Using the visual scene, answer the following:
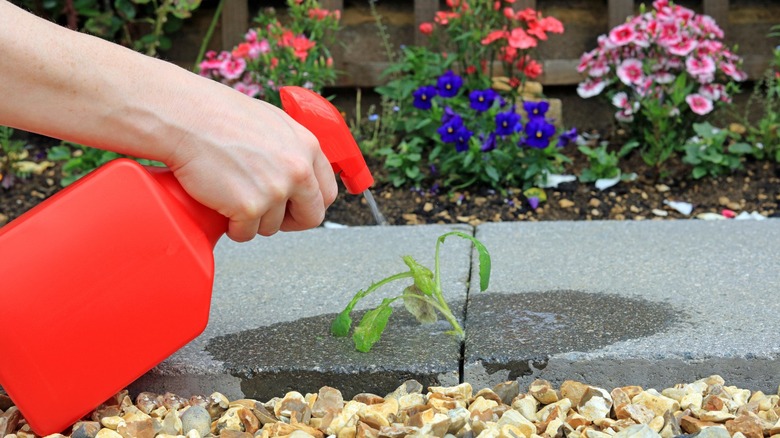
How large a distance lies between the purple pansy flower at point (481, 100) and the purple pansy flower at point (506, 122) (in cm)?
6

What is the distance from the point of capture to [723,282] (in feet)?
5.23

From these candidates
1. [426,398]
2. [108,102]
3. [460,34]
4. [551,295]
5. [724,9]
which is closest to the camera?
[108,102]

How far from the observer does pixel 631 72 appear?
2715 millimetres

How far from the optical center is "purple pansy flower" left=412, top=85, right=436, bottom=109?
264cm

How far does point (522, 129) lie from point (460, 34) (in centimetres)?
36

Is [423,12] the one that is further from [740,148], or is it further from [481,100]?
[740,148]

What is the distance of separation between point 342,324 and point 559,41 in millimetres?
2105

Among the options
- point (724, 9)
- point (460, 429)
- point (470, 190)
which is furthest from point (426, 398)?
point (724, 9)

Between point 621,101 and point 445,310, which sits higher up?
point 621,101

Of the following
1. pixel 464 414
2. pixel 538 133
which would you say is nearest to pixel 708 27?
pixel 538 133

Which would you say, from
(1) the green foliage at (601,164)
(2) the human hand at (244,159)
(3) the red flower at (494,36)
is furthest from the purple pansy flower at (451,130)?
(2) the human hand at (244,159)

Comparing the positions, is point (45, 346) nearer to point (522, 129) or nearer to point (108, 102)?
point (108, 102)

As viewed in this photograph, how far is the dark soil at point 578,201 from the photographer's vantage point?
2525 millimetres

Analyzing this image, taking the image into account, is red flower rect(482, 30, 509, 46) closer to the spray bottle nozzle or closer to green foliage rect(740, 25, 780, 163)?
green foliage rect(740, 25, 780, 163)
